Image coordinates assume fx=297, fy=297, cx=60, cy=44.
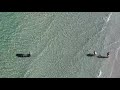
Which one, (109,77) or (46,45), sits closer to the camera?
(109,77)

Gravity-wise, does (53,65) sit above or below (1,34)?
below

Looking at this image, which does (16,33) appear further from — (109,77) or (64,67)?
(109,77)
